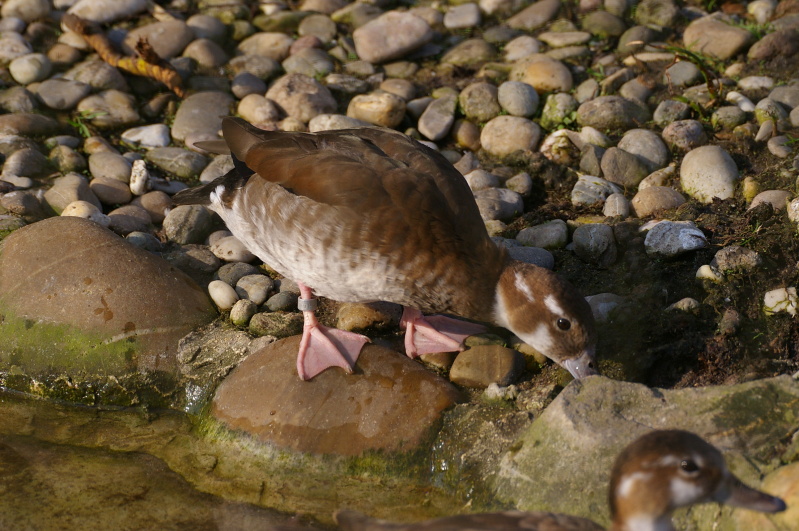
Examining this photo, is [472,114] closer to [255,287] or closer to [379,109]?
[379,109]

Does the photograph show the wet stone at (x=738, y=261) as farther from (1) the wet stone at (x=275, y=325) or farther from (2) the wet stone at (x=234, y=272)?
(2) the wet stone at (x=234, y=272)

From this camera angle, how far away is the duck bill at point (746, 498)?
3.21 m

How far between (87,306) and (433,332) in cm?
217

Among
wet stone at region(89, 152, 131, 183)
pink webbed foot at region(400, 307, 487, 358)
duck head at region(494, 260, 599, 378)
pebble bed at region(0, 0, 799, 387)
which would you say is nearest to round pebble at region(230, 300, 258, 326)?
pebble bed at region(0, 0, 799, 387)

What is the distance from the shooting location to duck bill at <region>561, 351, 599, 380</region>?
14.7 ft

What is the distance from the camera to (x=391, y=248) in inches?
177

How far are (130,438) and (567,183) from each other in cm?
370

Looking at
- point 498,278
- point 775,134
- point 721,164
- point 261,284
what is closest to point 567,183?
point 721,164

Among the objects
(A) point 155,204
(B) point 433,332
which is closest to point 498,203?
(B) point 433,332

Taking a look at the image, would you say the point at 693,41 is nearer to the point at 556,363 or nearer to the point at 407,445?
the point at 556,363

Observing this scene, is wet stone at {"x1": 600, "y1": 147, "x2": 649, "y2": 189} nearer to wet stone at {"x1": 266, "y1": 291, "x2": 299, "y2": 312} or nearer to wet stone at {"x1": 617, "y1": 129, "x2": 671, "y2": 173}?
wet stone at {"x1": 617, "y1": 129, "x2": 671, "y2": 173}

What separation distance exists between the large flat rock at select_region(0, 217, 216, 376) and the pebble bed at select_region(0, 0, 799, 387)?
17.1 inches

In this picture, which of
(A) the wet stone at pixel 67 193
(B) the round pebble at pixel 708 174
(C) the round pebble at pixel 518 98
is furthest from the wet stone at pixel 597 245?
(A) the wet stone at pixel 67 193

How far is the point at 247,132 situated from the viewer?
209 inches
